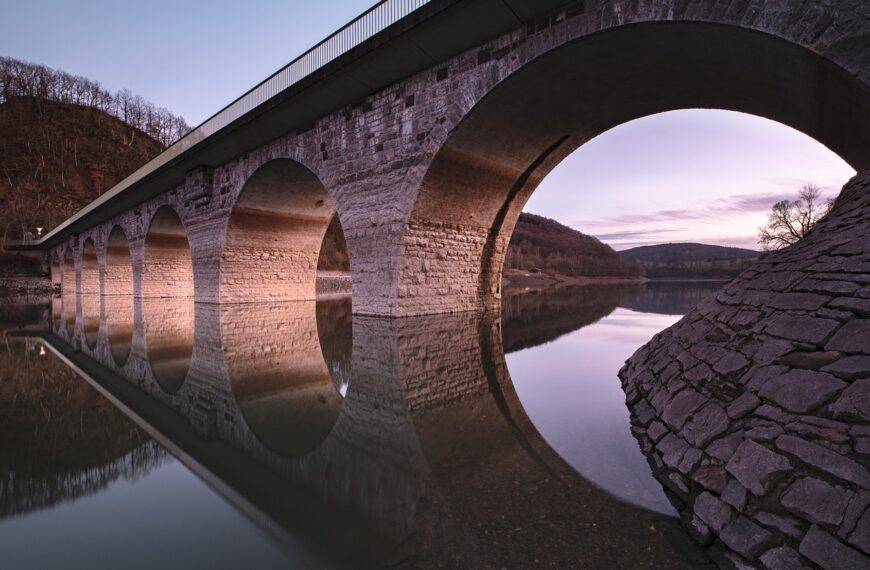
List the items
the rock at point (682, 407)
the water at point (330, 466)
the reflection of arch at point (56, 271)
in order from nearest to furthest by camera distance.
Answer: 1. the water at point (330, 466)
2. the rock at point (682, 407)
3. the reflection of arch at point (56, 271)

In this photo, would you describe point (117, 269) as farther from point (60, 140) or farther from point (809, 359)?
point (60, 140)

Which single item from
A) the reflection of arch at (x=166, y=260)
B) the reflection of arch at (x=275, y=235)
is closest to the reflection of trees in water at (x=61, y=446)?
the reflection of arch at (x=275, y=235)

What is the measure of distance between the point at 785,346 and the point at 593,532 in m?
1.53

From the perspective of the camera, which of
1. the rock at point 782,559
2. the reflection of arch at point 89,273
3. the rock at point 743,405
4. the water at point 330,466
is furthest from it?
the reflection of arch at point 89,273

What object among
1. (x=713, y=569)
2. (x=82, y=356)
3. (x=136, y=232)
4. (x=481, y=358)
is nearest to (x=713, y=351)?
(x=713, y=569)

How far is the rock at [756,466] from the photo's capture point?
1.78 meters

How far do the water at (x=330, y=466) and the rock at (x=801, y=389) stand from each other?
740 mm

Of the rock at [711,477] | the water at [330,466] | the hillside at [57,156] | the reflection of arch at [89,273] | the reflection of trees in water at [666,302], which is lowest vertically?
the water at [330,466]

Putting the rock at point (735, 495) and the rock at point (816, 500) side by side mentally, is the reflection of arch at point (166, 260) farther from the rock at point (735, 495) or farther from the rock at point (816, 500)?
the rock at point (816, 500)

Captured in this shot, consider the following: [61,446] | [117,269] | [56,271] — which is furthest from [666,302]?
[56,271]

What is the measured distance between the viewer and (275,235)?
1603 centimetres

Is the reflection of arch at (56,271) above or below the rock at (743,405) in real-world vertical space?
above

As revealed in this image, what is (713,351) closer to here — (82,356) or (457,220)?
(457,220)

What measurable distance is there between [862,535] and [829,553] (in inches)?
4.4
